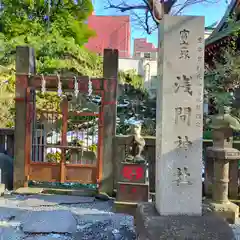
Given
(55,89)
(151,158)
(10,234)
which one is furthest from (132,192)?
(55,89)

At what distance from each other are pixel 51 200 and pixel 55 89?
7.55 feet

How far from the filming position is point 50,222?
4844 millimetres

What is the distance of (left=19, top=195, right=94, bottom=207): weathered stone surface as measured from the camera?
606cm

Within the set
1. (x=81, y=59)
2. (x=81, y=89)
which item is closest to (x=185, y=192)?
(x=81, y=89)

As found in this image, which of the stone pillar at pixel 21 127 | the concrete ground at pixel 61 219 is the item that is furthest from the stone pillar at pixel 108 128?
the stone pillar at pixel 21 127

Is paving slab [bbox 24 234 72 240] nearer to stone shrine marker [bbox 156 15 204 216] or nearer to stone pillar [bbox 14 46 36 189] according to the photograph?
stone shrine marker [bbox 156 15 204 216]

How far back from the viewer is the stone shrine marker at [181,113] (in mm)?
3525

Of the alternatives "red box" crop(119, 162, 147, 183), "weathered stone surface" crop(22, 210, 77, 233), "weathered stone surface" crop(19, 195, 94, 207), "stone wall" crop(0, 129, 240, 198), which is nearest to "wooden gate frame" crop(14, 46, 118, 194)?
"stone wall" crop(0, 129, 240, 198)

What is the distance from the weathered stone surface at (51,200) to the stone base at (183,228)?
295 centimetres

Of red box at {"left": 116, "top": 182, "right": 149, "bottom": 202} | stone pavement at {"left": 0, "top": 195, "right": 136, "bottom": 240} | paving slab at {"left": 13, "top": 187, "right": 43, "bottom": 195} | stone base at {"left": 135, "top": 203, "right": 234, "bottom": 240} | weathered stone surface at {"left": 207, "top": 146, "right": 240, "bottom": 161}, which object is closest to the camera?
stone base at {"left": 135, "top": 203, "right": 234, "bottom": 240}

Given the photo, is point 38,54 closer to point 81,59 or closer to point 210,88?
point 81,59

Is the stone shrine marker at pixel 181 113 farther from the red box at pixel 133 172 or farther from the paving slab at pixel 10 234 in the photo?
the red box at pixel 133 172

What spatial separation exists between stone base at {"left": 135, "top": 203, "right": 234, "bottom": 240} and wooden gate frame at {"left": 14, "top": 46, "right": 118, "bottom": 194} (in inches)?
129

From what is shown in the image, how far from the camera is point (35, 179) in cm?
699
